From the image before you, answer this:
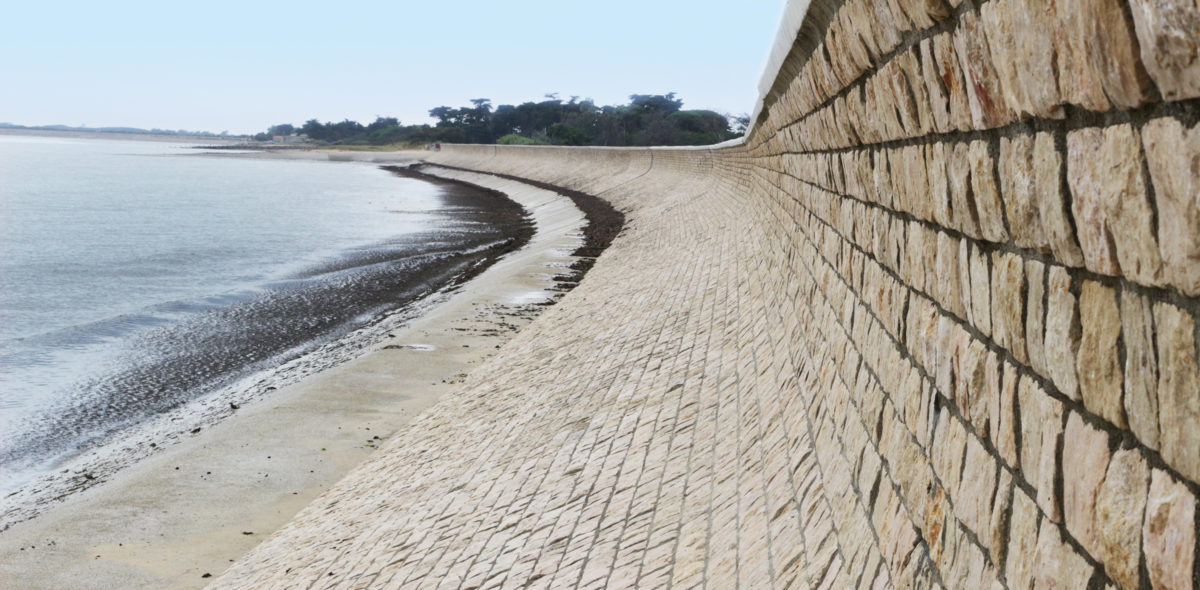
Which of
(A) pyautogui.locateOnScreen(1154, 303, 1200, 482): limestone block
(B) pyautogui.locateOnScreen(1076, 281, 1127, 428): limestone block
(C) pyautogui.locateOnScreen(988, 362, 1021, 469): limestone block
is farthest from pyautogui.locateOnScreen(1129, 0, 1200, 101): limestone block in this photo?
(C) pyautogui.locateOnScreen(988, 362, 1021, 469): limestone block

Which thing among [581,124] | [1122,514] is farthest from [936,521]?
[581,124]

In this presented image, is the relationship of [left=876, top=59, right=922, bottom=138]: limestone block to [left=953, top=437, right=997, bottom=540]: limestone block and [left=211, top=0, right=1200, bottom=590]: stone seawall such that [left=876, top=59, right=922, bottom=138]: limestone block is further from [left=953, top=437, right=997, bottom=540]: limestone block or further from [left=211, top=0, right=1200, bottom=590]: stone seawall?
[left=953, top=437, right=997, bottom=540]: limestone block

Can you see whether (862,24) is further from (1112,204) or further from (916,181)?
(1112,204)

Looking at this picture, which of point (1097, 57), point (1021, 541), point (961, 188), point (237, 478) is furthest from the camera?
point (237, 478)

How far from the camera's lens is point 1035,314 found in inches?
93.9

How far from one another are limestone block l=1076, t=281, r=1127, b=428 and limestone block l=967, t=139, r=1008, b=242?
535mm

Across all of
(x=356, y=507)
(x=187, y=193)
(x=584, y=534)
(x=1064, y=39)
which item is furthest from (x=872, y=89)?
(x=187, y=193)

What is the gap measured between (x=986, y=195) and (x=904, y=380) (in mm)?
1180

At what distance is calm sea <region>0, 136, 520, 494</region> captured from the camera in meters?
16.6

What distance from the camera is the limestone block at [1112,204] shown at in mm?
1796

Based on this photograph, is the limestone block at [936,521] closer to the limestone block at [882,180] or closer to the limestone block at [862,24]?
the limestone block at [882,180]

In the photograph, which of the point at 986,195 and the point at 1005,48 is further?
the point at 986,195

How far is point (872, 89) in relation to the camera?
166 inches

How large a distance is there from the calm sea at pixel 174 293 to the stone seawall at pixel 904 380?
8001 mm
